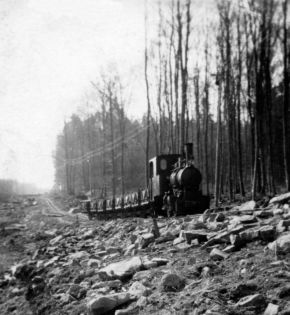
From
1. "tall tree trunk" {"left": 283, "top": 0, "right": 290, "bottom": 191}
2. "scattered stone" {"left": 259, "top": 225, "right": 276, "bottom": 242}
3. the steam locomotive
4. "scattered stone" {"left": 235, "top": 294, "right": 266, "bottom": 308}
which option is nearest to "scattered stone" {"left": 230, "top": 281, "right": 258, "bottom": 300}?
"scattered stone" {"left": 235, "top": 294, "right": 266, "bottom": 308}

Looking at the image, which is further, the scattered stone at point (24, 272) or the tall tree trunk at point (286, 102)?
the tall tree trunk at point (286, 102)

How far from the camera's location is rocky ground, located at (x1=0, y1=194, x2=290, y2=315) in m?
4.22

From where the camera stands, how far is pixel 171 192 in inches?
547

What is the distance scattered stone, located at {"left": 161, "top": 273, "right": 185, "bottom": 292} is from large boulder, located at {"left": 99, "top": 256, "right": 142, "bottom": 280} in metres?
1.26

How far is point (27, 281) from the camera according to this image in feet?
28.5

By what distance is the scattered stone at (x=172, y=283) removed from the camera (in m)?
4.91

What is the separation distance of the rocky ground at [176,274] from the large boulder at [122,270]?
0.02m

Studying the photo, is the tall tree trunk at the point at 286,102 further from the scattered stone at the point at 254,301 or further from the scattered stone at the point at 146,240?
the scattered stone at the point at 254,301

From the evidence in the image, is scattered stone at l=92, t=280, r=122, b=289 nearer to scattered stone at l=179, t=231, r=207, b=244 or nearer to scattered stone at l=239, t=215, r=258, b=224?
scattered stone at l=179, t=231, r=207, b=244

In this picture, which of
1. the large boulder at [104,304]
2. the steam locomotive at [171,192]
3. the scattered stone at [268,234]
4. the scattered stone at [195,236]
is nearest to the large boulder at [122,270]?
the large boulder at [104,304]

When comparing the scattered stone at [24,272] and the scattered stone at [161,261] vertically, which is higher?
the scattered stone at [161,261]

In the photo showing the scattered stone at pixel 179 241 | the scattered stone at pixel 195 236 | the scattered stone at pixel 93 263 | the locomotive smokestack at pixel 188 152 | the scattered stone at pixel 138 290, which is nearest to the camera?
the scattered stone at pixel 138 290

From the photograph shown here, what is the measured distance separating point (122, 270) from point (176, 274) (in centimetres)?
146

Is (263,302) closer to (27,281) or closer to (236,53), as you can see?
(27,281)
